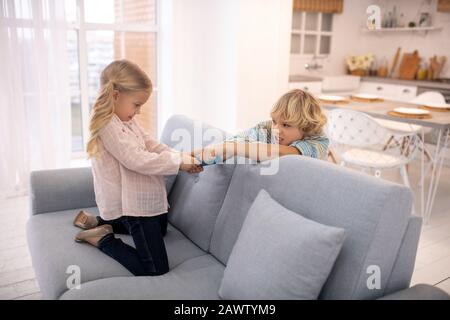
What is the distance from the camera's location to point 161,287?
1.51 meters

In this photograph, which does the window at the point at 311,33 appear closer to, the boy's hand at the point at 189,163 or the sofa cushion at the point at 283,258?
the boy's hand at the point at 189,163

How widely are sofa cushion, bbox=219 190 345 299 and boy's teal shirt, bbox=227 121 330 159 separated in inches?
19.9

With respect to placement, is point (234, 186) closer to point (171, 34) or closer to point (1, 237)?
point (1, 237)

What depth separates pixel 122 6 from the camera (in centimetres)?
425

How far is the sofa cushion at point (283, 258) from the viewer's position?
1.26 meters

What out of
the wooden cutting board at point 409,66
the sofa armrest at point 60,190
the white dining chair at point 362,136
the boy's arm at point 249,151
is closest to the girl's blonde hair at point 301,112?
the boy's arm at point 249,151

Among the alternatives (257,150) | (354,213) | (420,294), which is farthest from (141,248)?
(420,294)

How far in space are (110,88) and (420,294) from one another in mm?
1371

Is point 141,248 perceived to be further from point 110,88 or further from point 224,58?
point 224,58

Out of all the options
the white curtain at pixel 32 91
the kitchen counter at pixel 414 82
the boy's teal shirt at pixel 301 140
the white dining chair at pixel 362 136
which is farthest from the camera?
the kitchen counter at pixel 414 82

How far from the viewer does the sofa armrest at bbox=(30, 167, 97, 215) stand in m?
2.16

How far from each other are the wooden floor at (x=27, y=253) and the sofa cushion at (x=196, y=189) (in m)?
0.82

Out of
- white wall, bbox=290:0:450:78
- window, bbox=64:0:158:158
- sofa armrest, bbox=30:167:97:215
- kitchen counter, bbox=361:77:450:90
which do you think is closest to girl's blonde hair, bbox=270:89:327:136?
sofa armrest, bbox=30:167:97:215

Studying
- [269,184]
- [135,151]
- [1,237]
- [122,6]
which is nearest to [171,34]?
[122,6]
